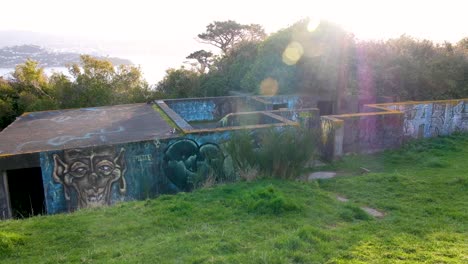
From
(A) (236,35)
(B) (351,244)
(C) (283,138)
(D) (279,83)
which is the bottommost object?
(B) (351,244)

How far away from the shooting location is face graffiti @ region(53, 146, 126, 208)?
8898mm

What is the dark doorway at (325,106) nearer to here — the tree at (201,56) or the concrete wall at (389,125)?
the concrete wall at (389,125)

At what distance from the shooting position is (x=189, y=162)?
10.0 m

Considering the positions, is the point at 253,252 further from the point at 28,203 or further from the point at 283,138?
the point at 28,203

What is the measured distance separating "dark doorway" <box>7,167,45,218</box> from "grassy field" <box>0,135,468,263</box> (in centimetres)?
345

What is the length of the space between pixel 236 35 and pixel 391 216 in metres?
32.0

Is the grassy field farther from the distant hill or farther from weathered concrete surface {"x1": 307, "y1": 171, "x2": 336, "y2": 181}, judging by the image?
the distant hill

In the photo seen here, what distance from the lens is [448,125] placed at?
14.6m

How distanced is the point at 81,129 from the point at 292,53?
36.6ft

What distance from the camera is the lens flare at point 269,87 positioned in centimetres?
1931

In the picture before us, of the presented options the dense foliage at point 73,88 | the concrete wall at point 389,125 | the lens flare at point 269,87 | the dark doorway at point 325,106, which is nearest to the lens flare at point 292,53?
the lens flare at point 269,87

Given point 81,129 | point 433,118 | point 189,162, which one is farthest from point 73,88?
point 433,118

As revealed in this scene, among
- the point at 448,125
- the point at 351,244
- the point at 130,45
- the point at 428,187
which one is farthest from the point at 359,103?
the point at 130,45

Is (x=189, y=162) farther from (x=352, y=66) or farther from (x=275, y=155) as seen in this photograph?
(x=352, y=66)
